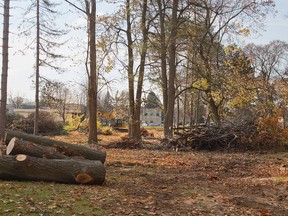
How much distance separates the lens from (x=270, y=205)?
6.97 metres

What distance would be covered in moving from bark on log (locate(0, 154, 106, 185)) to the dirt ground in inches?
17.1

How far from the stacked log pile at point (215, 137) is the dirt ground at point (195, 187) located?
331cm

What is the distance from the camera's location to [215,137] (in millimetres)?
17000

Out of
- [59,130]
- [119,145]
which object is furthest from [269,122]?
[59,130]

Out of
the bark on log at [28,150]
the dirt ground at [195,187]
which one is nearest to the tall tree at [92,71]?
the dirt ground at [195,187]

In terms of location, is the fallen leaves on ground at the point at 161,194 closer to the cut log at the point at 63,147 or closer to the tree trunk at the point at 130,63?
the cut log at the point at 63,147

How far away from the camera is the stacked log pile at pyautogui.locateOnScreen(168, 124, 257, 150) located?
16875 millimetres

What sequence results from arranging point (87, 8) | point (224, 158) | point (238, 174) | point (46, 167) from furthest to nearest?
point (87, 8) → point (224, 158) → point (238, 174) → point (46, 167)

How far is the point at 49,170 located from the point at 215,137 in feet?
34.6

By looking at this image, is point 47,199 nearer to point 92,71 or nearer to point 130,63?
point 92,71

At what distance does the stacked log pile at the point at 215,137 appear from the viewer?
16.9 m

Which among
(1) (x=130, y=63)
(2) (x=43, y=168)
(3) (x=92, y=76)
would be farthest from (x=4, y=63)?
(2) (x=43, y=168)

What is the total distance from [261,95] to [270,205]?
19062 mm

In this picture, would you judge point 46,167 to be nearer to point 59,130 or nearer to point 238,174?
point 238,174
